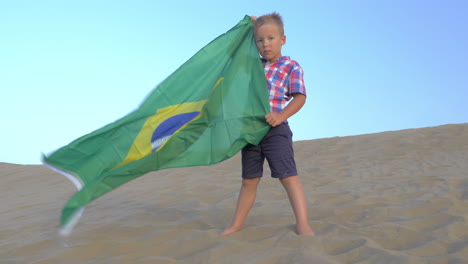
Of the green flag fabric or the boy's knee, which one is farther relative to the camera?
the boy's knee

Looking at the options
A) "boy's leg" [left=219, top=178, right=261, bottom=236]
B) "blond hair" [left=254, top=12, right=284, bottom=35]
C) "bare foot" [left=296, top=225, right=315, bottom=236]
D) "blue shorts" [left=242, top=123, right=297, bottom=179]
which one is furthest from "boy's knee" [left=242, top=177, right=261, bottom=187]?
"blond hair" [left=254, top=12, right=284, bottom=35]

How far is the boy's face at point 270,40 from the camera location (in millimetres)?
3342

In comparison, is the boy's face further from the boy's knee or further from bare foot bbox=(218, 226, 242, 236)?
bare foot bbox=(218, 226, 242, 236)

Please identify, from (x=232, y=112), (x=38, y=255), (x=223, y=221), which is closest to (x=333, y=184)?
(x=223, y=221)

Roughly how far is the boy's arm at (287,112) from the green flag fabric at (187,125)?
0.07 metres

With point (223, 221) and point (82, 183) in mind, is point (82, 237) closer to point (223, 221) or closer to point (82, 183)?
point (82, 183)

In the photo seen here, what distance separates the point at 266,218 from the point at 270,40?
1.59m

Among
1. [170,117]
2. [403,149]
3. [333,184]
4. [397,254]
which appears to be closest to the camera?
[397,254]

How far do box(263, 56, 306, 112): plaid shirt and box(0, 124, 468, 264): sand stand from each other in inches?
39.0

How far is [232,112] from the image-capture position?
3410mm

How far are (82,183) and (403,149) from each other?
22.2ft

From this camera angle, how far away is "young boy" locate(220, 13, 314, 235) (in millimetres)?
3279

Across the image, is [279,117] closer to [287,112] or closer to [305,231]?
[287,112]

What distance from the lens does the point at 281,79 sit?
3371 millimetres
